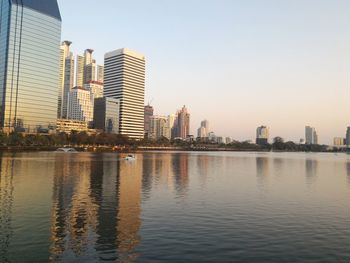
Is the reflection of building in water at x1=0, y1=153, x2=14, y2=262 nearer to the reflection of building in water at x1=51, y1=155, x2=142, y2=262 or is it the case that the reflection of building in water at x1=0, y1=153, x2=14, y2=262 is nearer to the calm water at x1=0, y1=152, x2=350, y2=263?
the calm water at x1=0, y1=152, x2=350, y2=263

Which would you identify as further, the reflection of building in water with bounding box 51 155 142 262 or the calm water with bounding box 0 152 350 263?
the reflection of building in water with bounding box 51 155 142 262

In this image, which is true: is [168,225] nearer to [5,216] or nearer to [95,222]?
[95,222]

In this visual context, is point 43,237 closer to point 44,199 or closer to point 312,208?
point 44,199

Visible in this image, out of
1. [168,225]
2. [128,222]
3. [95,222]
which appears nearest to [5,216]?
[95,222]

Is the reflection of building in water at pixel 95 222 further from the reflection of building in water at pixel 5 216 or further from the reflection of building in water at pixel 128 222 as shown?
the reflection of building in water at pixel 5 216

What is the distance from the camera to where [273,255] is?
27.2 m

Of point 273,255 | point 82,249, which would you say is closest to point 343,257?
→ point 273,255

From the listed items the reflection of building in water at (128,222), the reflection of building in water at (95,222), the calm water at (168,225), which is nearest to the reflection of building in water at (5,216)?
the calm water at (168,225)

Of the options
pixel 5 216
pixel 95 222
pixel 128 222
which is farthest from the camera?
pixel 5 216

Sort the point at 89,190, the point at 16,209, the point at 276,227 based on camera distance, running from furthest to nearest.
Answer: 1. the point at 89,190
2. the point at 16,209
3. the point at 276,227

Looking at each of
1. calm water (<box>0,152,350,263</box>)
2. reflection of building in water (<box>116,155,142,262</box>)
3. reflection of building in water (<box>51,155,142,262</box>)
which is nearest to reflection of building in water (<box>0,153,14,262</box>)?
calm water (<box>0,152,350,263</box>)

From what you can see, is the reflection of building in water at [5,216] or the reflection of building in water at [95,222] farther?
the reflection of building in water at [95,222]

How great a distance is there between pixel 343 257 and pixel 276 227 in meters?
9.40

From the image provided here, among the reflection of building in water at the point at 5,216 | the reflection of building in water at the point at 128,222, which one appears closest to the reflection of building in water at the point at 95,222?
the reflection of building in water at the point at 128,222
